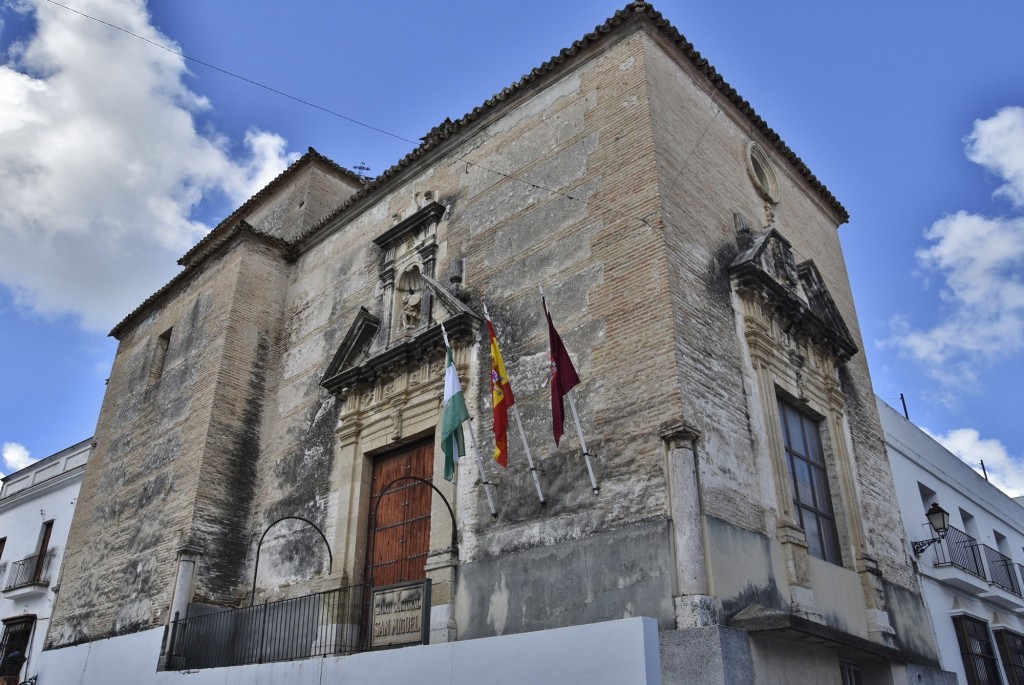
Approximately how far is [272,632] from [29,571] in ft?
32.8

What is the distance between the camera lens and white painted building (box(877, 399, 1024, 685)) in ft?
37.6

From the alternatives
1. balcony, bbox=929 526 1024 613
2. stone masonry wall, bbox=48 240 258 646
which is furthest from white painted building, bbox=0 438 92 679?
balcony, bbox=929 526 1024 613

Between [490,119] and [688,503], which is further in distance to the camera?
[490,119]

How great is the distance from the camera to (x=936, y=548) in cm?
1187

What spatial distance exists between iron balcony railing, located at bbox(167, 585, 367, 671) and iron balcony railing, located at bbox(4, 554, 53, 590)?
7877 mm

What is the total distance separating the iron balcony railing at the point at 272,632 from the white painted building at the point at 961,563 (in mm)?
6946

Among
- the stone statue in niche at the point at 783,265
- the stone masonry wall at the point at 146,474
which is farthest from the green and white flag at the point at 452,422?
the stone masonry wall at the point at 146,474

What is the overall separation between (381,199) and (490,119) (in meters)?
2.34

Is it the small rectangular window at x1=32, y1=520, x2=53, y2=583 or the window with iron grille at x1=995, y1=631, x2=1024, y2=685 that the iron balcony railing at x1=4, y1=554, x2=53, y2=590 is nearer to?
the small rectangular window at x1=32, y1=520, x2=53, y2=583

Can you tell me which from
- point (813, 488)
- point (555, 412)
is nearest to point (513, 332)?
point (555, 412)

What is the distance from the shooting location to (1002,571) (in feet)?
45.2

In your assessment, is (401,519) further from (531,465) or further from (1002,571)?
(1002,571)

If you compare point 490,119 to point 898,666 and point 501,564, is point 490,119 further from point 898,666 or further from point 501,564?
point 898,666

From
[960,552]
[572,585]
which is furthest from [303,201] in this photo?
→ [960,552]
